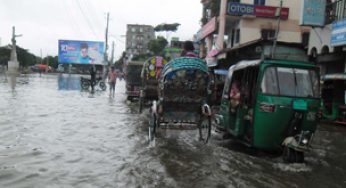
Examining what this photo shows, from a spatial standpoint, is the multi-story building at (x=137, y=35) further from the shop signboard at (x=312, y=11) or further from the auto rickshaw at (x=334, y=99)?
the auto rickshaw at (x=334, y=99)

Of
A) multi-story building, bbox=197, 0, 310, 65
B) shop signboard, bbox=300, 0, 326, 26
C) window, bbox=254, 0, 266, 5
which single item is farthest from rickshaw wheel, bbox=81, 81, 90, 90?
shop signboard, bbox=300, 0, 326, 26

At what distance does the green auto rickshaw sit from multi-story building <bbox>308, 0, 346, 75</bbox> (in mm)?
10083

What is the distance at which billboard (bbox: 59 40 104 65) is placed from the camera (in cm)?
6681

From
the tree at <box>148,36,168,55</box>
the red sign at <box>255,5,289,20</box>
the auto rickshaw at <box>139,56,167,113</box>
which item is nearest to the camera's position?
the auto rickshaw at <box>139,56,167,113</box>

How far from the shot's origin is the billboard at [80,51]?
66812 mm

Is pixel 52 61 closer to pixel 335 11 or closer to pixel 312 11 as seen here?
pixel 312 11

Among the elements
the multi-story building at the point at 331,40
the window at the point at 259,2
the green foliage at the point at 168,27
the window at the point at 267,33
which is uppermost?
the green foliage at the point at 168,27

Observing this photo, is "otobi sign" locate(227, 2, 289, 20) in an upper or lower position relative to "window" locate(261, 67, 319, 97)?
upper

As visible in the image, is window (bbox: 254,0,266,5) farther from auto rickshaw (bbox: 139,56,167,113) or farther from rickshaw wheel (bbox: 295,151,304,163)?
rickshaw wheel (bbox: 295,151,304,163)

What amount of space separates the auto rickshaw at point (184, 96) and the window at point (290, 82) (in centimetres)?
234

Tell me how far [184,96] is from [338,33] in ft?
34.1

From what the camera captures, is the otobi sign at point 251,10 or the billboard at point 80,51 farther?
the billboard at point 80,51

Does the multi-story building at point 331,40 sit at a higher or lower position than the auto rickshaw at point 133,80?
higher

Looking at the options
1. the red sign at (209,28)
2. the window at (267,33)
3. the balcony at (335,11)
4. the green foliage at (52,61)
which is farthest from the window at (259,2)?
the green foliage at (52,61)
